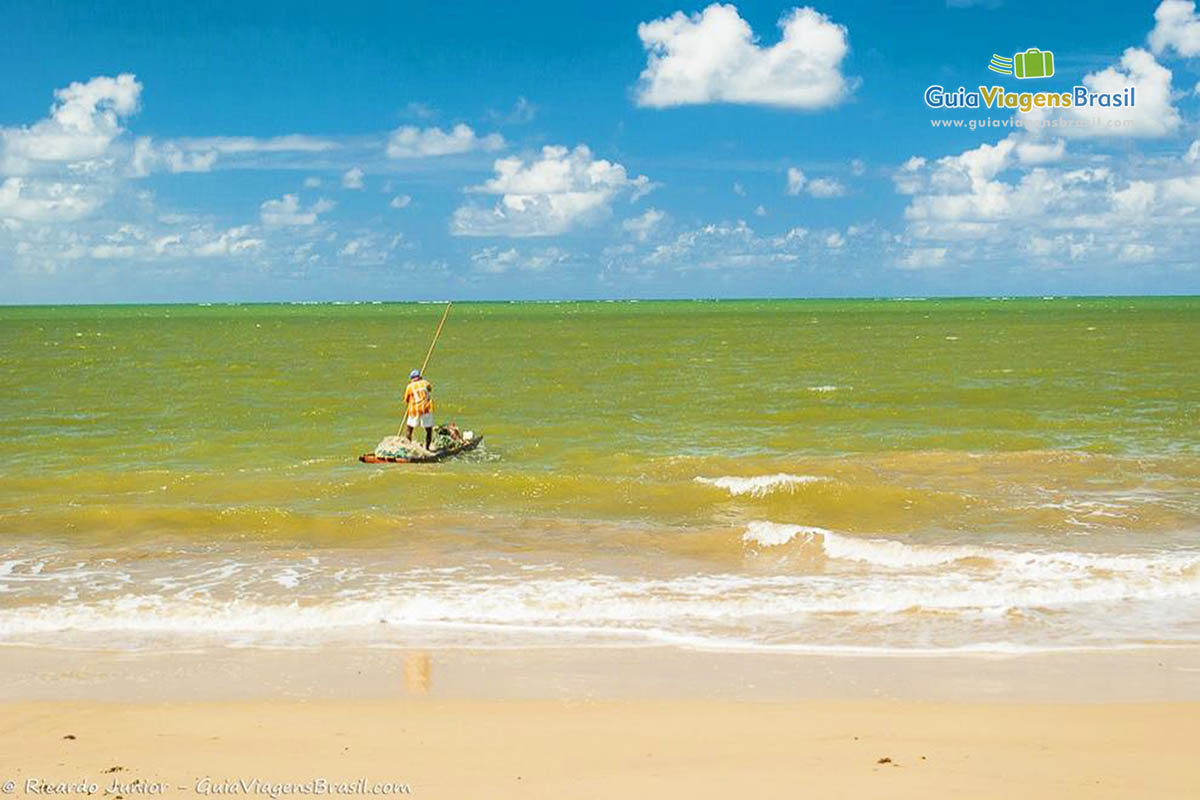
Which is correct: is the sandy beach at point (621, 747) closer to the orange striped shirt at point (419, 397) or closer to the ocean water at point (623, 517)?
the ocean water at point (623, 517)

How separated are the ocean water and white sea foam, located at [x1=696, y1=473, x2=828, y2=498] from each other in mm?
79

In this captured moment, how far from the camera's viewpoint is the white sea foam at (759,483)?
19.4 metres

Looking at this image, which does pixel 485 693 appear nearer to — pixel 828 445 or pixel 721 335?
pixel 828 445

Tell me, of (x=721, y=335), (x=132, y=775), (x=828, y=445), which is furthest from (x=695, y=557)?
(x=721, y=335)

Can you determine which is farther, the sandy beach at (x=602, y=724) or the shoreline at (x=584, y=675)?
the shoreline at (x=584, y=675)

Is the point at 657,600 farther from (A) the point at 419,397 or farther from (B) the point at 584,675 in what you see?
(A) the point at 419,397

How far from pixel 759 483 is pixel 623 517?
10.9ft

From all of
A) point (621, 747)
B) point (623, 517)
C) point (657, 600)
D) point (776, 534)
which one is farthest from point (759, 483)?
point (621, 747)

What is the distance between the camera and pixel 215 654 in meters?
10.7

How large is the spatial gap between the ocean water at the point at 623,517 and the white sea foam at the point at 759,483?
79 mm

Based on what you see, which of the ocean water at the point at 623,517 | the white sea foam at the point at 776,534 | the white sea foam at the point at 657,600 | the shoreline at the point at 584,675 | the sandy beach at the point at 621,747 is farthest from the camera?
the white sea foam at the point at 776,534

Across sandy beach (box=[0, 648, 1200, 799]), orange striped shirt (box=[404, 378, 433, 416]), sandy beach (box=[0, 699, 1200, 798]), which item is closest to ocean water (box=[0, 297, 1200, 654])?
sandy beach (box=[0, 648, 1200, 799])

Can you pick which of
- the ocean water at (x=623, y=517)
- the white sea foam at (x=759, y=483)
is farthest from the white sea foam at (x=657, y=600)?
the white sea foam at (x=759, y=483)

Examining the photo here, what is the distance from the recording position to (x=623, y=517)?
58.0ft
